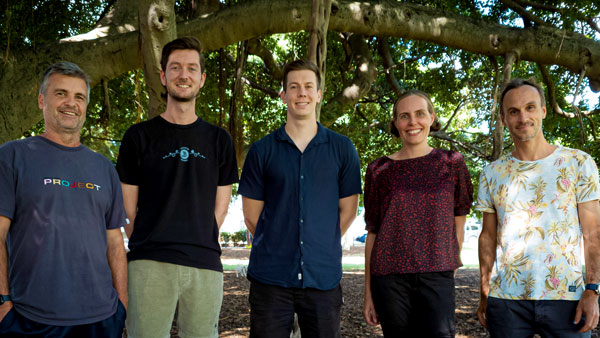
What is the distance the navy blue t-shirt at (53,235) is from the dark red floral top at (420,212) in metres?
1.51

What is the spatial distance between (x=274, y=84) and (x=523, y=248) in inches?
351

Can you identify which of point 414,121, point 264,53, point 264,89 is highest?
point 264,53

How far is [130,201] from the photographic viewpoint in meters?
2.73

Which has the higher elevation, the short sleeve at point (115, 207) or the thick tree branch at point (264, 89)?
the thick tree branch at point (264, 89)

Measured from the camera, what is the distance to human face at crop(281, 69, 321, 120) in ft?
9.18

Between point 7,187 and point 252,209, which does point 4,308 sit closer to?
point 7,187

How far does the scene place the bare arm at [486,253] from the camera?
2717mm

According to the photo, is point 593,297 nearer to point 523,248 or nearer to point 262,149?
point 523,248

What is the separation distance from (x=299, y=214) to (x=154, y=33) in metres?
1.91

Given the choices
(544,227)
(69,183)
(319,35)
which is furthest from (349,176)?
(319,35)

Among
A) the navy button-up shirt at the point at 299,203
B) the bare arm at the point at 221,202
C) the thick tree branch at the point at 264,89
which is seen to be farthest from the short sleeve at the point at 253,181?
the thick tree branch at the point at 264,89

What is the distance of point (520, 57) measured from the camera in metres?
6.66

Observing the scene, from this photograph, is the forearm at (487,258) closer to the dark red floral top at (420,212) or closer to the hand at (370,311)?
the dark red floral top at (420,212)

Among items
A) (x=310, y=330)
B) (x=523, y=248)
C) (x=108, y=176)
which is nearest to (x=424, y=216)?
(x=523, y=248)
